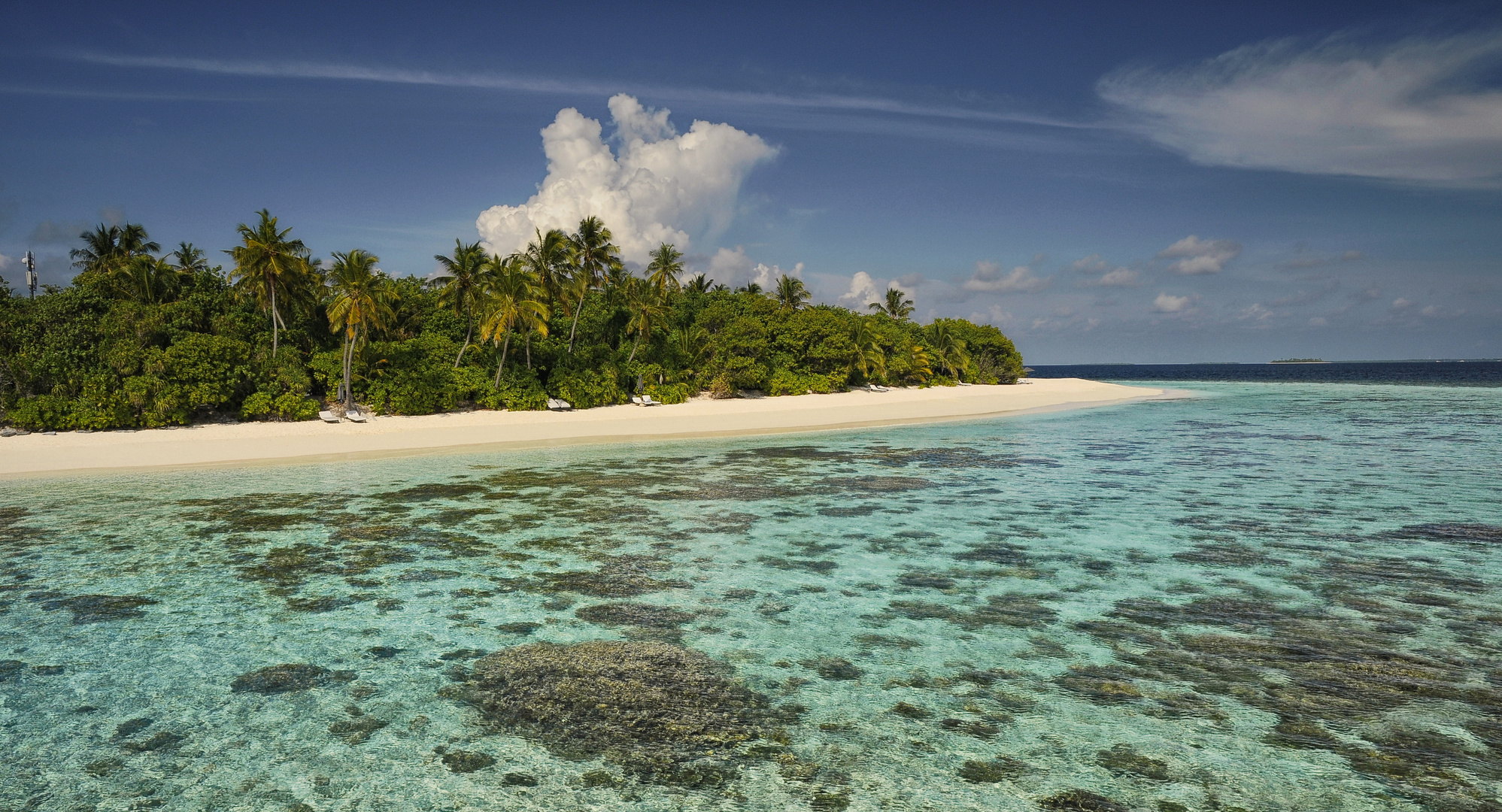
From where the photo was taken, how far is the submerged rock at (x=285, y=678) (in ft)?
20.7

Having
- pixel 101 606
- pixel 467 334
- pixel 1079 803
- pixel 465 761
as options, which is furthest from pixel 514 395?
pixel 1079 803

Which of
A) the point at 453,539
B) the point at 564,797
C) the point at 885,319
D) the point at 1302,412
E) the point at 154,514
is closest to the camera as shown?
the point at 564,797

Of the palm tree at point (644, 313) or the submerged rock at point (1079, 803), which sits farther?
the palm tree at point (644, 313)

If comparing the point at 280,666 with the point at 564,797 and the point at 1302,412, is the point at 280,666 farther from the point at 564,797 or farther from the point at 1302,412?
the point at 1302,412

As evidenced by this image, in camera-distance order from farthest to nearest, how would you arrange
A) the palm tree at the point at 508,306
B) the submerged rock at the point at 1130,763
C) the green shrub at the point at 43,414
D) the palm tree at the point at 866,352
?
the palm tree at the point at 866,352 → the palm tree at the point at 508,306 → the green shrub at the point at 43,414 → the submerged rock at the point at 1130,763

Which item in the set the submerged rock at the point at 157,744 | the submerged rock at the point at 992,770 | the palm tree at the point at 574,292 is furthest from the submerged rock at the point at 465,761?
the palm tree at the point at 574,292

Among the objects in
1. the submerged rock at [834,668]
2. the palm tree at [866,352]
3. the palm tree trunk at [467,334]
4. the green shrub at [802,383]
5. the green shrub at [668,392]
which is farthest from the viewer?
the palm tree at [866,352]

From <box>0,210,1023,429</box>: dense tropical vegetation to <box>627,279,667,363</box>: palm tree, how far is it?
17 centimetres

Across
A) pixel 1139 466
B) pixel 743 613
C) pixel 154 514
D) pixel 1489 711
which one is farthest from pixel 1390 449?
pixel 154 514

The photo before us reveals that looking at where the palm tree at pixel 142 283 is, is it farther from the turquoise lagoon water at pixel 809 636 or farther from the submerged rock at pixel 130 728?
the submerged rock at pixel 130 728

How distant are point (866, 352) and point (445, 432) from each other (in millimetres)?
A: 36043

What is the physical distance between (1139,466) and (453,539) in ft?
55.6

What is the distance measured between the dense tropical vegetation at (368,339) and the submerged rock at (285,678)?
27.9 m

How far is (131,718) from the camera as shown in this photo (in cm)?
576
